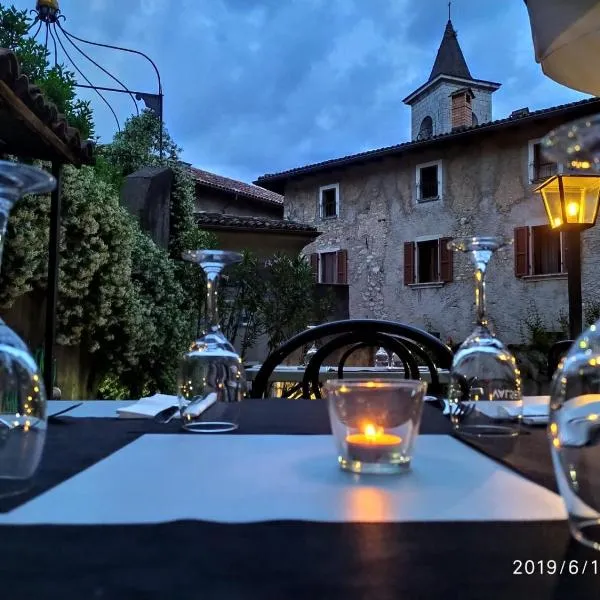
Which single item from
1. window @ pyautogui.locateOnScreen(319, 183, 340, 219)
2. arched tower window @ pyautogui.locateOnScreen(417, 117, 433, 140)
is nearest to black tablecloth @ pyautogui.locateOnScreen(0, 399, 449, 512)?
window @ pyautogui.locateOnScreen(319, 183, 340, 219)

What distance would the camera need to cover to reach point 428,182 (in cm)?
1291

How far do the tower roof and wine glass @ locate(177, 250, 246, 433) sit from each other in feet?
77.3

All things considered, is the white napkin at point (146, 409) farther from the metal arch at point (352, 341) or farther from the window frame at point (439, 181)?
the window frame at point (439, 181)

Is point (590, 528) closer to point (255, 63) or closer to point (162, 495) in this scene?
point (162, 495)

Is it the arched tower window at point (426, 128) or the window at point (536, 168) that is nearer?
the window at point (536, 168)

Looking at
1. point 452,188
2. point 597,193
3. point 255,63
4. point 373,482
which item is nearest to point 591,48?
point 373,482

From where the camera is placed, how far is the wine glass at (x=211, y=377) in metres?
0.99

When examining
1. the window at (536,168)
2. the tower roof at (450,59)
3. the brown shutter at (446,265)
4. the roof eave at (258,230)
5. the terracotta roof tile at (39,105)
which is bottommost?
the terracotta roof tile at (39,105)

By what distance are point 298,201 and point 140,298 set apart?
10.7m

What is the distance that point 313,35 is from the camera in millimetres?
44969

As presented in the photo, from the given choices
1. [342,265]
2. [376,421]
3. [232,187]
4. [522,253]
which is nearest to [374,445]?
[376,421]

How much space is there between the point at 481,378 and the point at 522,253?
11105mm

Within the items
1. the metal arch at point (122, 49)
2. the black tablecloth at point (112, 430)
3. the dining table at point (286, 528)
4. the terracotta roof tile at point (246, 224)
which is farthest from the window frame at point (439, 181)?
the dining table at point (286, 528)

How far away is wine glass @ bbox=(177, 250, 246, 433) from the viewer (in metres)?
0.99
